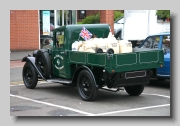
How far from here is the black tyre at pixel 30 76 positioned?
36.9ft

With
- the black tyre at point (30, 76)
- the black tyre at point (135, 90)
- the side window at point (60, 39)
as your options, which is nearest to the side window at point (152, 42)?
the black tyre at point (135, 90)

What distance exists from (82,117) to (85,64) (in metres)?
1.88

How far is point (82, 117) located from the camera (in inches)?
310

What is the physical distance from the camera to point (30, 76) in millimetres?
11539

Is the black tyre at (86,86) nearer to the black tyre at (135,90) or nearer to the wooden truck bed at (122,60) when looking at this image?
the wooden truck bed at (122,60)

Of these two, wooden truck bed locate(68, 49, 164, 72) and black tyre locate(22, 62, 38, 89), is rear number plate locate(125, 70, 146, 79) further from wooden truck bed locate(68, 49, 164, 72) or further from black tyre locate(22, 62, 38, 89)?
black tyre locate(22, 62, 38, 89)

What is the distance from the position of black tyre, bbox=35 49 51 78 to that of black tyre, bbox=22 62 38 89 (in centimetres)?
27

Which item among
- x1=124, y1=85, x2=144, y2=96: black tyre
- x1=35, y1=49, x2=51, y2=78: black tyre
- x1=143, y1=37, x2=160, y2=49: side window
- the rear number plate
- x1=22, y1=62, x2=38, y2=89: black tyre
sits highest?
x1=143, y1=37, x2=160, y2=49: side window

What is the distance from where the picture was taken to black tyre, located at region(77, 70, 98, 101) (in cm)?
922

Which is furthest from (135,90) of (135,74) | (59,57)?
(59,57)

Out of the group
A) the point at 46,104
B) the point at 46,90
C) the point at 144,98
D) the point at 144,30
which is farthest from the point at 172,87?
the point at 144,30

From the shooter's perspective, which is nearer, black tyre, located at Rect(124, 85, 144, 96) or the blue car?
black tyre, located at Rect(124, 85, 144, 96)

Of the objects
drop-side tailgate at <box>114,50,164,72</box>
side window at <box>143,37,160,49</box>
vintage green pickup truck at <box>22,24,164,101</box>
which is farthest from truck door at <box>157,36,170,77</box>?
drop-side tailgate at <box>114,50,164,72</box>

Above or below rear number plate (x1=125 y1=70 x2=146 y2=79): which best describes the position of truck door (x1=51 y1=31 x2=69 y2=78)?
above
